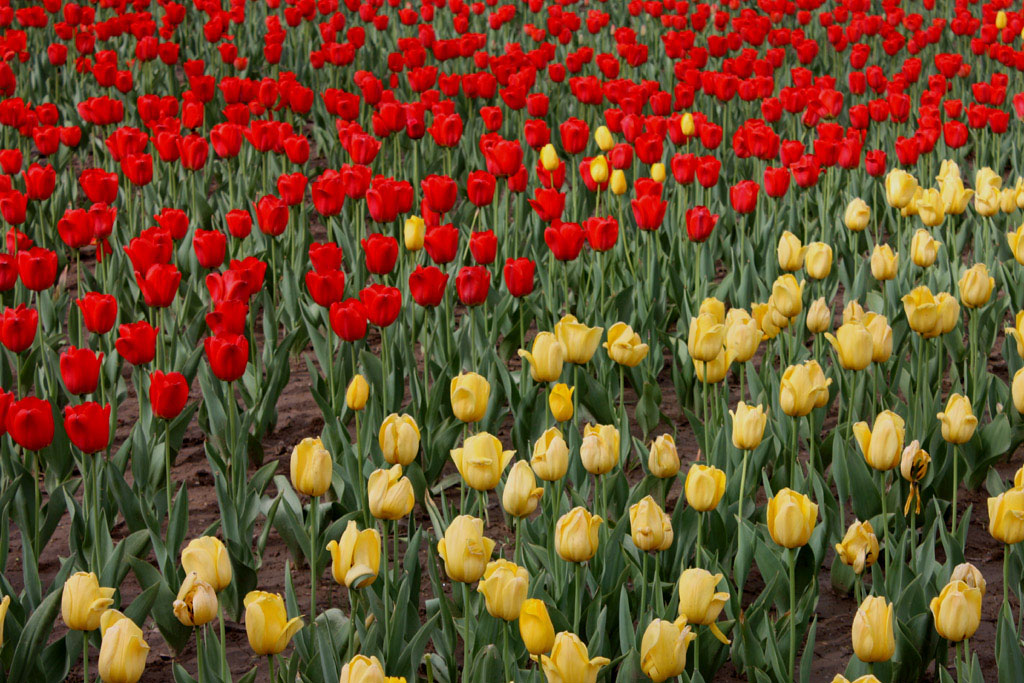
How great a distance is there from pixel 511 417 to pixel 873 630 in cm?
213

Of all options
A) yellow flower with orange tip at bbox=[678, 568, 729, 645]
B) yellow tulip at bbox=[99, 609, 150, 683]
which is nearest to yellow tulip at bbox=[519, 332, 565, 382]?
yellow flower with orange tip at bbox=[678, 568, 729, 645]

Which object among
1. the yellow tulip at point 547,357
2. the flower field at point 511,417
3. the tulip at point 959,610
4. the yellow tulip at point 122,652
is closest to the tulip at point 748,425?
the flower field at point 511,417

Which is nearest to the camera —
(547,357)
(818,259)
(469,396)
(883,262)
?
(469,396)

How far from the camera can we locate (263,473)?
3016mm

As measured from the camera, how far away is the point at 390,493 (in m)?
2.13

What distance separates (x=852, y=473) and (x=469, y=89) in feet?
12.6

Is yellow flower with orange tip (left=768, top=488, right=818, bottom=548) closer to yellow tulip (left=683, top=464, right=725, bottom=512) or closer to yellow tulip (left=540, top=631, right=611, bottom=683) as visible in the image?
yellow tulip (left=683, top=464, right=725, bottom=512)

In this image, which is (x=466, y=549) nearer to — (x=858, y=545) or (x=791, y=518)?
(x=791, y=518)

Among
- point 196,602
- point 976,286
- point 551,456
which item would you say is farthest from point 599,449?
point 976,286

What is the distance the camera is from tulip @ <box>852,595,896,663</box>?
1.83m

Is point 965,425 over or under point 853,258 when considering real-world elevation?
over

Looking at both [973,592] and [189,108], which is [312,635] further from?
[189,108]

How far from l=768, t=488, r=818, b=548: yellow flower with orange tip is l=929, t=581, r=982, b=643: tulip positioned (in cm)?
27

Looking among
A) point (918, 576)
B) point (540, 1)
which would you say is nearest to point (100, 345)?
point (918, 576)
